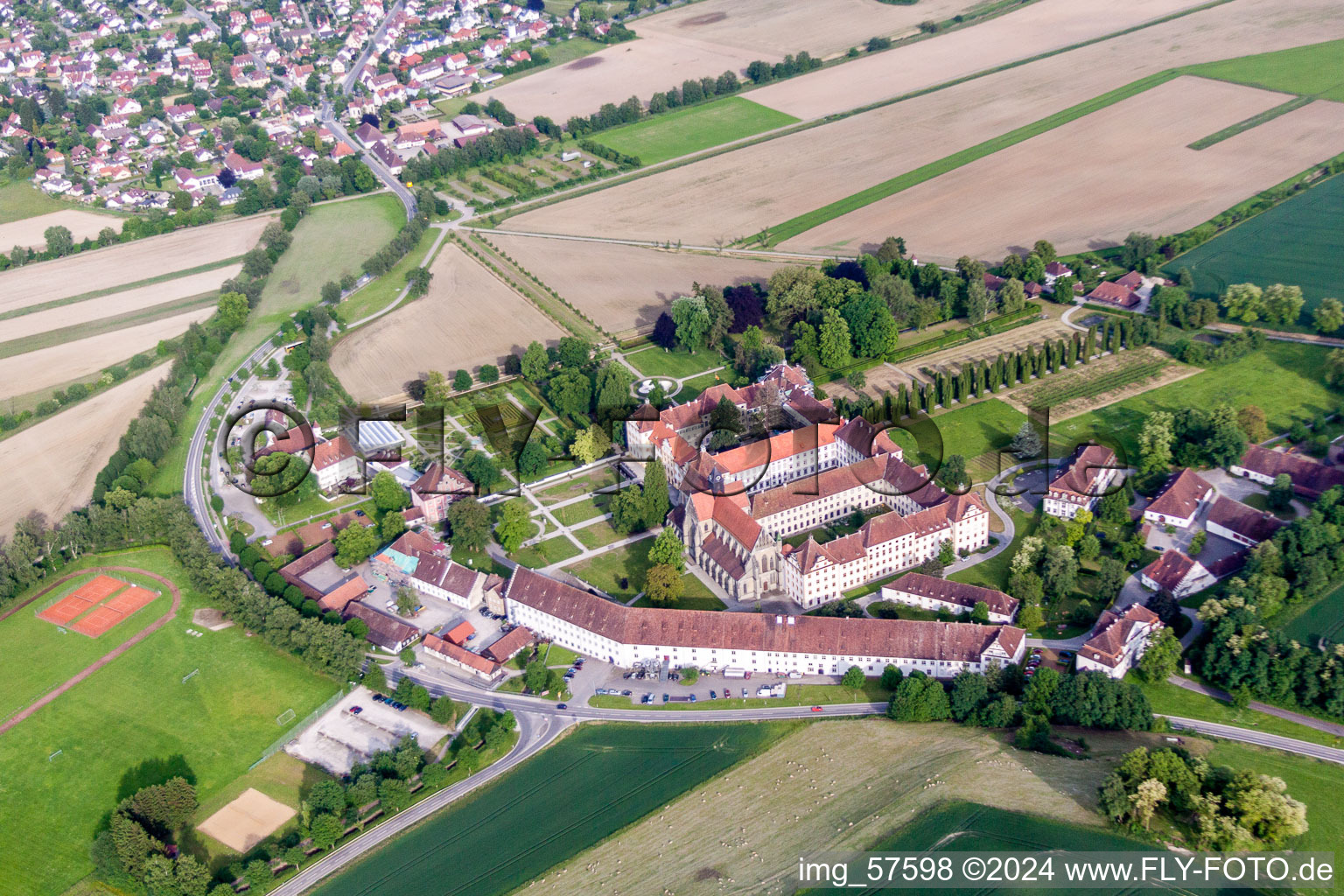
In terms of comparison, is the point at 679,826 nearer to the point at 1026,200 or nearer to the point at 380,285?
the point at 380,285

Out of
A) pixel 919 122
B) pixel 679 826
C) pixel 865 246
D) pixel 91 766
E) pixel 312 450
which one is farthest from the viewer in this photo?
pixel 919 122

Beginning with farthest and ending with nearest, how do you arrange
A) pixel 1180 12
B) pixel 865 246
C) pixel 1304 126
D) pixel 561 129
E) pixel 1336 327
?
pixel 1180 12 → pixel 561 129 → pixel 1304 126 → pixel 865 246 → pixel 1336 327

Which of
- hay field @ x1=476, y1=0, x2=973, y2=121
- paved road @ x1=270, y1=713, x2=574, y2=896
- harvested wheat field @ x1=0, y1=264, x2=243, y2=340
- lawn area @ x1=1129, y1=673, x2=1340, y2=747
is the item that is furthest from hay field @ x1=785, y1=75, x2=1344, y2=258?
paved road @ x1=270, y1=713, x2=574, y2=896

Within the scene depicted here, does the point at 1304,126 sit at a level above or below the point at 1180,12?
below

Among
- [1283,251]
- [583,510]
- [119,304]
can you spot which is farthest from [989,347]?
[119,304]

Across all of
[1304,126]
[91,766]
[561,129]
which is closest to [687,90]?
[561,129]

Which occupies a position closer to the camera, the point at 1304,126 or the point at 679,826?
the point at 679,826

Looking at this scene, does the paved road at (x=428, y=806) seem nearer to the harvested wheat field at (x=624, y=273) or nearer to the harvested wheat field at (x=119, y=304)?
the harvested wheat field at (x=624, y=273)
